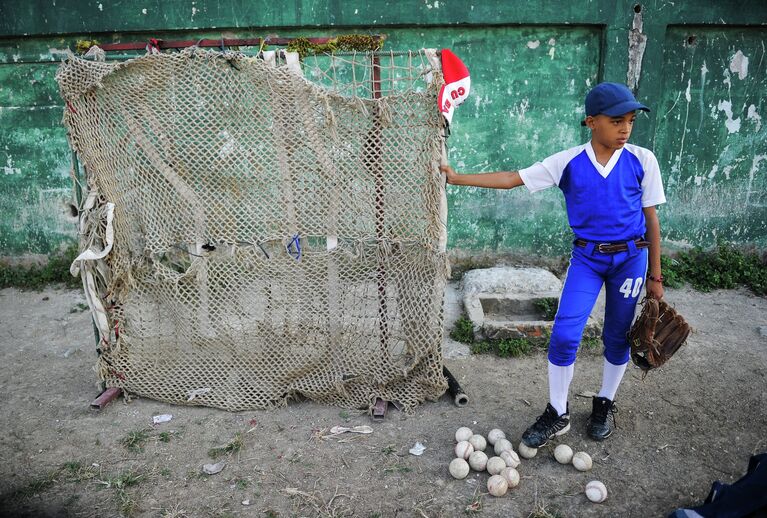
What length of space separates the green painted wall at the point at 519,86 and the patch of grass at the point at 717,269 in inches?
7.5

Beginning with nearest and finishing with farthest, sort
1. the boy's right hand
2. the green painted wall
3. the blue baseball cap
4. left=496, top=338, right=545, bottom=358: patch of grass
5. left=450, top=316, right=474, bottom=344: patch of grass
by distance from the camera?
the blue baseball cap < the boy's right hand < left=496, top=338, right=545, bottom=358: patch of grass < left=450, top=316, right=474, bottom=344: patch of grass < the green painted wall

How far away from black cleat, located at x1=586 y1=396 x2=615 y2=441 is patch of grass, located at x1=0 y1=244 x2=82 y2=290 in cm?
582

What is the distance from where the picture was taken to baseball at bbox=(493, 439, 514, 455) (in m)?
3.67

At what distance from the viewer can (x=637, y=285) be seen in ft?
11.9

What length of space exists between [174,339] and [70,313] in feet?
7.99

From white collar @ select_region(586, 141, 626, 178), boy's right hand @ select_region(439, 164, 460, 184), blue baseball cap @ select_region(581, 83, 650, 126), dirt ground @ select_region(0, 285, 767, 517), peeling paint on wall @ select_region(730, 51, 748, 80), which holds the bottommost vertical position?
dirt ground @ select_region(0, 285, 767, 517)

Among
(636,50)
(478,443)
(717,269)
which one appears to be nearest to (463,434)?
(478,443)

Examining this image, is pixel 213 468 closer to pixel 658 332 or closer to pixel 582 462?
pixel 582 462

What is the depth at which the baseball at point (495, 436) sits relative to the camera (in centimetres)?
379

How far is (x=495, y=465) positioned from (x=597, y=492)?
582 millimetres

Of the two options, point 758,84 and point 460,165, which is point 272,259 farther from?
point 758,84

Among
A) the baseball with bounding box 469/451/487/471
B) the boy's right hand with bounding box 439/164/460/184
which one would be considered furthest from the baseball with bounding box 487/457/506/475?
the boy's right hand with bounding box 439/164/460/184

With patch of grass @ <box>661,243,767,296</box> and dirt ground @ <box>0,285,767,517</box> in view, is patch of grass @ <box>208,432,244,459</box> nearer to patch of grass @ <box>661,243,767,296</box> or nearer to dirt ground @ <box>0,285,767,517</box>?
dirt ground @ <box>0,285,767,517</box>

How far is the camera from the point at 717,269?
667cm
